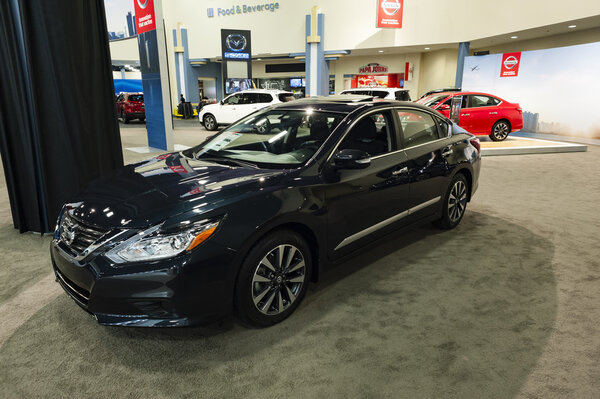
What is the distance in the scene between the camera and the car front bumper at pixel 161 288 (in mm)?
2164

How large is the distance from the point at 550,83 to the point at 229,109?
11.5 metres

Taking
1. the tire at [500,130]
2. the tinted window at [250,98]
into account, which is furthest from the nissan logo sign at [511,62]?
the tinted window at [250,98]

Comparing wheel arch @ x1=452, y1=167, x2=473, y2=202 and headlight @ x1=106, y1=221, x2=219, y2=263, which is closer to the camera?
headlight @ x1=106, y1=221, x2=219, y2=263

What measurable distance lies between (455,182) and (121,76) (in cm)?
3611

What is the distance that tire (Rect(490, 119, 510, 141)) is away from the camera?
11.7 metres

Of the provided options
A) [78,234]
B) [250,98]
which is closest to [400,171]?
[78,234]

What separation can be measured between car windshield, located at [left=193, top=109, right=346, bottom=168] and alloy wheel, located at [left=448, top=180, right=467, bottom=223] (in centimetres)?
182

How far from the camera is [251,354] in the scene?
241 centimetres

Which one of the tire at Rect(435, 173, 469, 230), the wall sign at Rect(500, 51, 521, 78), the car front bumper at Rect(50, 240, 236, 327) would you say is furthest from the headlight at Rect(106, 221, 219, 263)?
Result: the wall sign at Rect(500, 51, 521, 78)

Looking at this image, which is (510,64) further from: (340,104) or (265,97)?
(340,104)

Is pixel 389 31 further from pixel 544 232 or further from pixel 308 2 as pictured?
pixel 544 232

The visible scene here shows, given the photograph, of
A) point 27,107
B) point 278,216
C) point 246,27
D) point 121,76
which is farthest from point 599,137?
point 121,76

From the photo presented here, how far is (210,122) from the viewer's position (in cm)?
1669

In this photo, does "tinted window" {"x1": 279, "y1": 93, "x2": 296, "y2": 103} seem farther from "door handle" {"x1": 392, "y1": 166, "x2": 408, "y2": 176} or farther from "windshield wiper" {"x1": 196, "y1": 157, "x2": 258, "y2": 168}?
"windshield wiper" {"x1": 196, "y1": 157, "x2": 258, "y2": 168}
